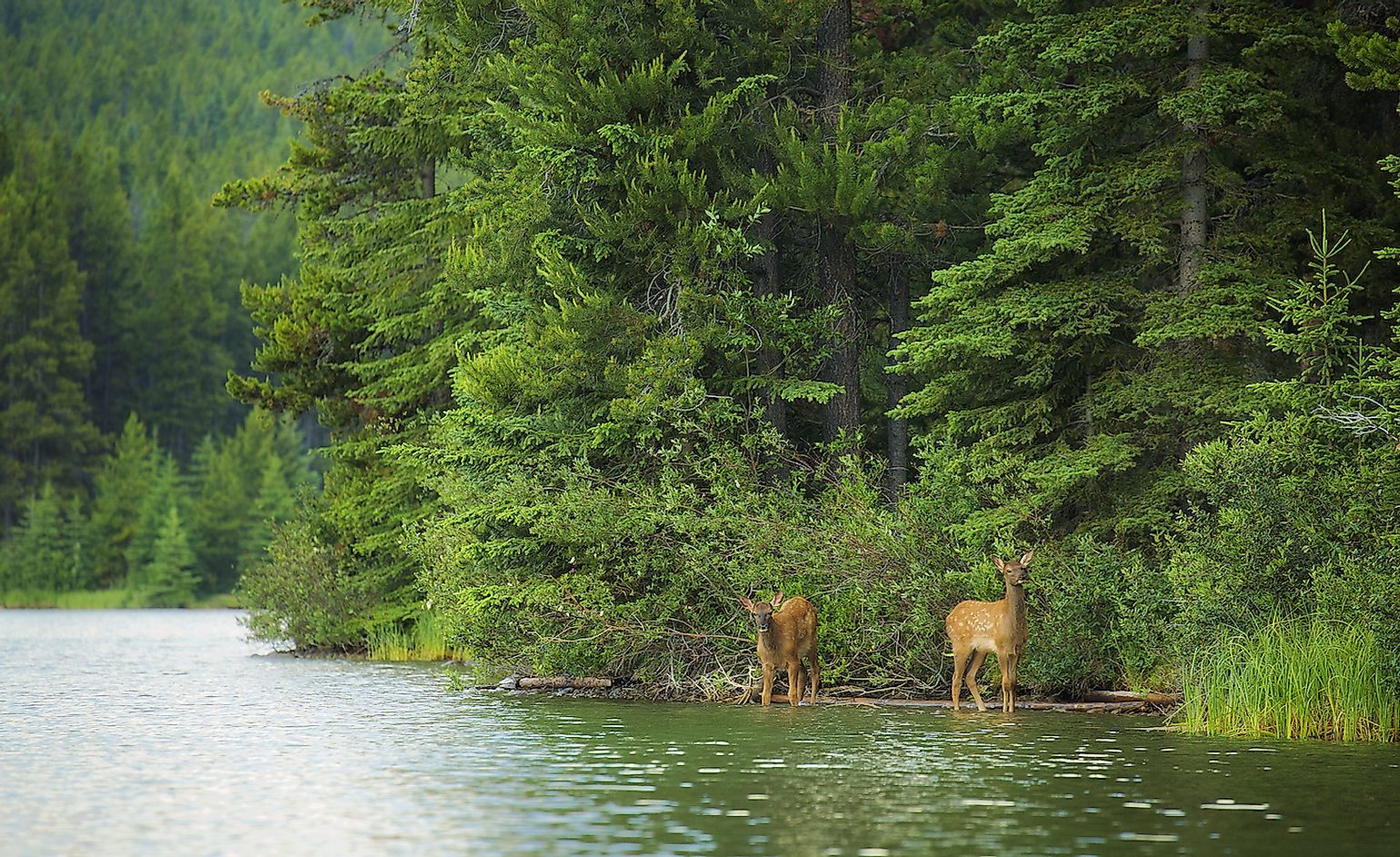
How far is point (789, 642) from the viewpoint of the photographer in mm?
21781

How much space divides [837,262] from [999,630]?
8986 mm

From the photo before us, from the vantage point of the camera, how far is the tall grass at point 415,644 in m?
34.8

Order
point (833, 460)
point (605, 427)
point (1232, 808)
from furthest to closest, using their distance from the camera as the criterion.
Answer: point (833, 460), point (605, 427), point (1232, 808)

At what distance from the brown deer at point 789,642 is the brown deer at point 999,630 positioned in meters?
1.87

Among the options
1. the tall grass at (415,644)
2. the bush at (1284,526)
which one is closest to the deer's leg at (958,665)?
the bush at (1284,526)

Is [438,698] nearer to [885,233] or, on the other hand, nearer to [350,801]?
[885,233]

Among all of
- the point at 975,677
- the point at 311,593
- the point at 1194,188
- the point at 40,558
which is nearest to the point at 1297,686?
the point at 975,677

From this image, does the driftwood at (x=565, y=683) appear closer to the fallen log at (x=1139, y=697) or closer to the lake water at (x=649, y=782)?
the lake water at (x=649, y=782)

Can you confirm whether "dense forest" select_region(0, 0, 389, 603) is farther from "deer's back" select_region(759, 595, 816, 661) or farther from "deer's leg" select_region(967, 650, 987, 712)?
"deer's leg" select_region(967, 650, 987, 712)

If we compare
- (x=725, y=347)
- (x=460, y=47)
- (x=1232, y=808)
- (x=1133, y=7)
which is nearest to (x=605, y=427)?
(x=725, y=347)

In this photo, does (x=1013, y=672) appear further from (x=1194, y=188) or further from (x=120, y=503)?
(x=120, y=503)

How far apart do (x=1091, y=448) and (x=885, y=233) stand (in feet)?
16.3

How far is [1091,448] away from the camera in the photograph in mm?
22750

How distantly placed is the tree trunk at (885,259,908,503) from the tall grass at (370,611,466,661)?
10.1 meters
